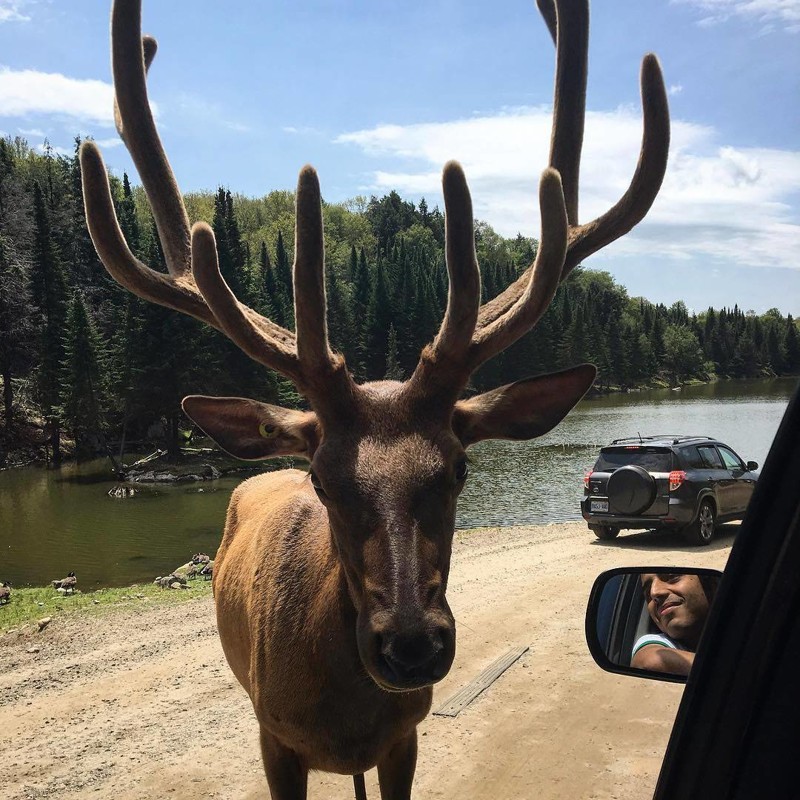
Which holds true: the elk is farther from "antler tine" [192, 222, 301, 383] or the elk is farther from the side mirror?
the side mirror

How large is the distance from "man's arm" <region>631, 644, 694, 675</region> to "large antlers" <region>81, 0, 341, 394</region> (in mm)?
1836

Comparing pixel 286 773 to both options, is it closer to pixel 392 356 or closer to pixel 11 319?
pixel 11 319

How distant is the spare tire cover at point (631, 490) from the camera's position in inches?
556

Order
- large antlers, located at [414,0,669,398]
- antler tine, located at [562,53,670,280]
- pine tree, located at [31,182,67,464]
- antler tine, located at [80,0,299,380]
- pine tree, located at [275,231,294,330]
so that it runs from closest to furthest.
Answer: large antlers, located at [414,0,669,398] → antler tine, located at [80,0,299,380] → antler tine, located at [562,53,670,280] → pine tree, located at [31,182,67,464] → pine tree, located at [275,231,294,330]

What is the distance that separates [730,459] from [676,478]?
239cm

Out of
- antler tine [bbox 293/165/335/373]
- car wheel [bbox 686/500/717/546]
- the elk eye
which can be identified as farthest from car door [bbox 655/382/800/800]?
car wheel [bbox 686/500/717/546]

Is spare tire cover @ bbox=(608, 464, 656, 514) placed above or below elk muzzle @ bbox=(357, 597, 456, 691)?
below

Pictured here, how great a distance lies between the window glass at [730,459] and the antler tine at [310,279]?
13.9m

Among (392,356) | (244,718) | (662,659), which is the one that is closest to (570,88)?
(662,659)

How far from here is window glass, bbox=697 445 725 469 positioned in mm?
14930

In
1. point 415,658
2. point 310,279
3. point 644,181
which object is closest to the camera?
point 415,658

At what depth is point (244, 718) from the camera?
713 cm

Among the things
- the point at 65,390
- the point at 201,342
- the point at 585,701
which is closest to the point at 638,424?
the point at 201,342

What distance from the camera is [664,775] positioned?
1.35m
